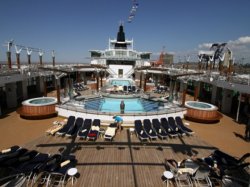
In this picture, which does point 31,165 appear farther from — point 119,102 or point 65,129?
point 119,102

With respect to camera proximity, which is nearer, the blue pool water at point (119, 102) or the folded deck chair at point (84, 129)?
the folded deck chair at point (84, 129)

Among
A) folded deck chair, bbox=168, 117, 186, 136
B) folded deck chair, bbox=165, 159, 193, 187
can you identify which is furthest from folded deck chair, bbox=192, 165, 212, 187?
folded deck chair, bbox=168, 117, 186, 136

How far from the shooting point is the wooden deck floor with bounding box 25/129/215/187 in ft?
20.5

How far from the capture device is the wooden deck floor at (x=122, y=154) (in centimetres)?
625

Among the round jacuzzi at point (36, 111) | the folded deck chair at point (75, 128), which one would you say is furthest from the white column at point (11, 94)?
the folded deck chair at point (75, 128)

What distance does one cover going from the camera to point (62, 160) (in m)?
6.51

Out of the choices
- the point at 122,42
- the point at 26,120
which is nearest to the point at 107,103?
the point at 26,120

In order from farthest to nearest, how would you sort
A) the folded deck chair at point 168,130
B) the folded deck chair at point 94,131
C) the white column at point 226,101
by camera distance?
the white column at point 226,101, the folded deck chair at point 168,130, the folded deck chair at point 94,131

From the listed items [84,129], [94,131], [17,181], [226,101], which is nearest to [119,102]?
[84,129]

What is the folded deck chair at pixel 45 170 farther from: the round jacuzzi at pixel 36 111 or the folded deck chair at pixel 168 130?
the round jacuzzi at pixel 36 111

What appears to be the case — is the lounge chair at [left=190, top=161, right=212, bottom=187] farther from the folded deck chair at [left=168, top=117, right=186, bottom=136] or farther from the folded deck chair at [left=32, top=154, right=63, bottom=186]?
the folded deck chair at [left=32, top=154, right=63, bottom=186]

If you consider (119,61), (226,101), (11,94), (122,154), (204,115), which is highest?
(119,61)

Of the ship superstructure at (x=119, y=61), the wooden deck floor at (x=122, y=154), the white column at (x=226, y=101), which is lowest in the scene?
the wooden deck floor at (x=122, y=154)

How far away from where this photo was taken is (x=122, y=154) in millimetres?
7914
